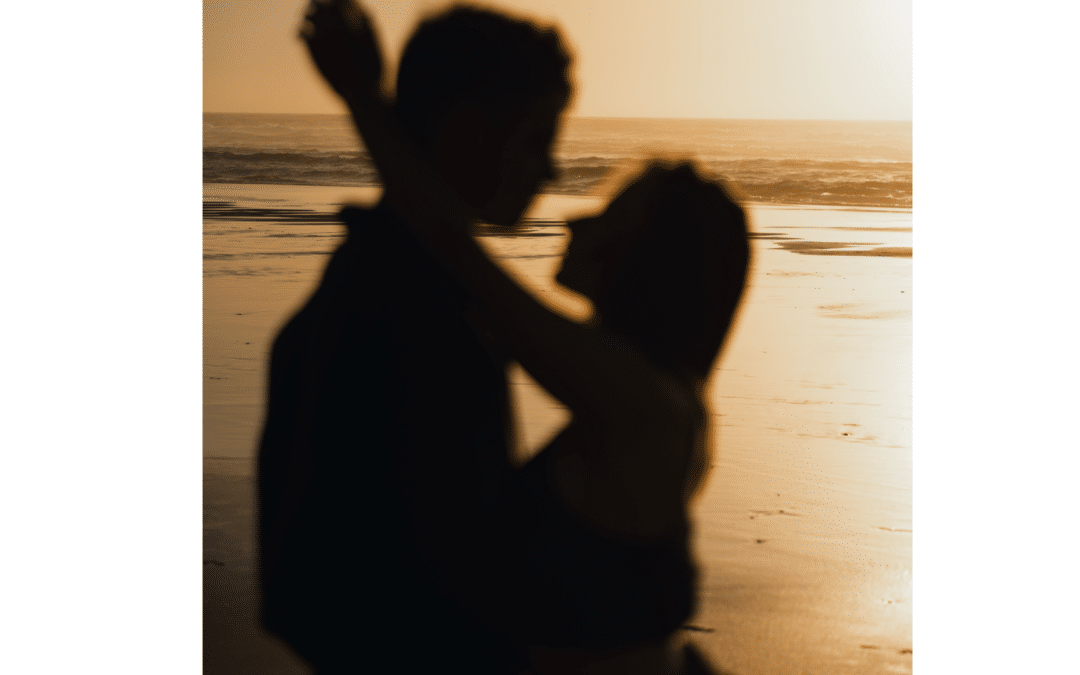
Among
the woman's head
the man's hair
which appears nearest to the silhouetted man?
the man's hair

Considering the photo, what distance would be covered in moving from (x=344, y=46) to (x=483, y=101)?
11.3 inches

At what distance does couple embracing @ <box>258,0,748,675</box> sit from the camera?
135cm

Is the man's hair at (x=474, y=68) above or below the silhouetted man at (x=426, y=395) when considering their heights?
above

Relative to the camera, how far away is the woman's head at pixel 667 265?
1.35 m

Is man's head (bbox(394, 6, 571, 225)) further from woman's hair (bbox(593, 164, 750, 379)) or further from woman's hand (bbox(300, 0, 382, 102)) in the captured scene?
woman's hair (bbox(593, 164, 750, 379))

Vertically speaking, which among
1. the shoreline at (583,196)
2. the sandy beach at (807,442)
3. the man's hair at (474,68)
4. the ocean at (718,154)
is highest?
the man's hair at (474,68)

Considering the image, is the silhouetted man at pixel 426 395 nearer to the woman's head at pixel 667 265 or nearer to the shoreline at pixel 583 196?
the shoreline at pixel 583 196

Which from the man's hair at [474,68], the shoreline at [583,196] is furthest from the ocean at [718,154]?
the man's hair at [474,68]

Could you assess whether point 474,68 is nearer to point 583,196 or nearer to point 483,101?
point 483,101

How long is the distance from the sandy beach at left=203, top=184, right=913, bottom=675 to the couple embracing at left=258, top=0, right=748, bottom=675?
44 mm

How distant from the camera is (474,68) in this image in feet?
4.58
